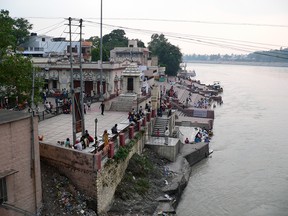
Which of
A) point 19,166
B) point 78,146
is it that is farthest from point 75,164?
point 19,166

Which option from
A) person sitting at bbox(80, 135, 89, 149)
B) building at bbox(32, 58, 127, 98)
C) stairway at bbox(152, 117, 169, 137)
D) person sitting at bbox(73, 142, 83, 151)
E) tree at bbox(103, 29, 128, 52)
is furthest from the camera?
tree at bbox(103, 29, 128, 52)

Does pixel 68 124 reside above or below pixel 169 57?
below

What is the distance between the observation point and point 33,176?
40.2 feet

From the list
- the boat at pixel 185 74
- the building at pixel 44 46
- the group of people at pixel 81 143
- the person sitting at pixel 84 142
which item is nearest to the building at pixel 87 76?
the group of people at pixel 81 143

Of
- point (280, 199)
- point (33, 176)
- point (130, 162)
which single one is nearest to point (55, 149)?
point (33, 176)

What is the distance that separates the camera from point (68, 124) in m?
20.2

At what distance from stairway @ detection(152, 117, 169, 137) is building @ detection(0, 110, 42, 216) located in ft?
38.6

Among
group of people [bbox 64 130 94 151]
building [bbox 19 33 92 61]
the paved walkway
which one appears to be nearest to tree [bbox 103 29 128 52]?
building [bbox 19 33 92 61]

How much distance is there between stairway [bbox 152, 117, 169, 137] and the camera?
918 inches

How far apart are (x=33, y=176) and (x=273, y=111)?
44909 mm

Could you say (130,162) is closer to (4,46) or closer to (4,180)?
(4,180)

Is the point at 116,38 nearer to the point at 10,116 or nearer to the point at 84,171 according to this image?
the point at 84,171

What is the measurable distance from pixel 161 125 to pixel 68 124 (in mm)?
6724

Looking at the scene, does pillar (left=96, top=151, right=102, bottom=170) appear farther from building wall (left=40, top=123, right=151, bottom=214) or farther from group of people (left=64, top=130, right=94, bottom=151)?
group of people (left=64, top=130, right=94, bottom=151)
